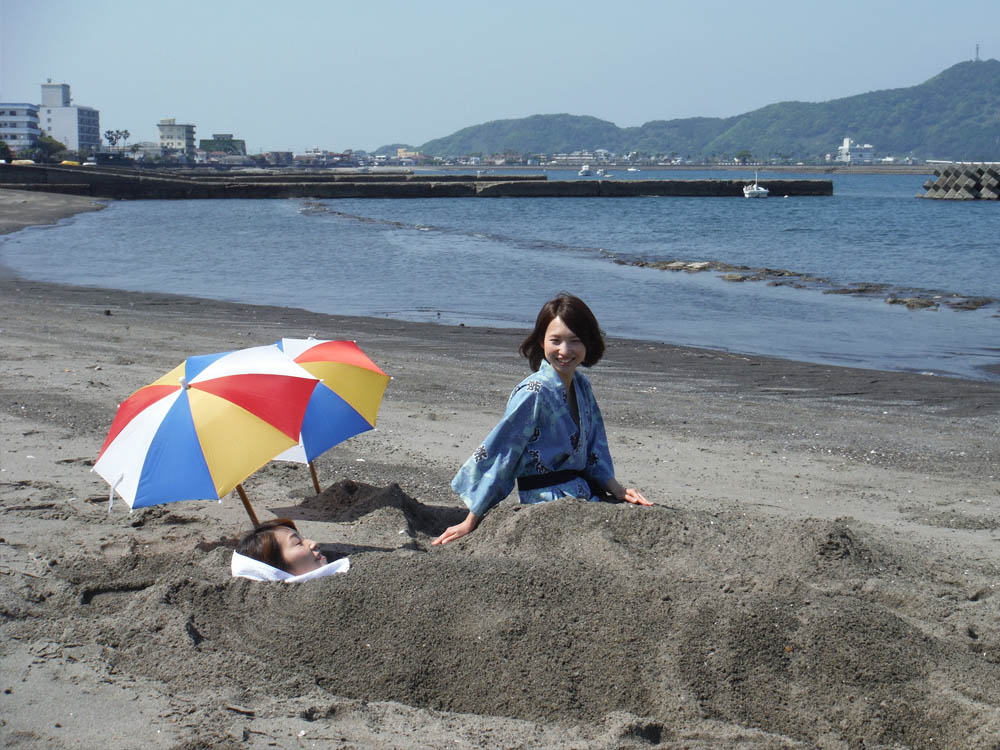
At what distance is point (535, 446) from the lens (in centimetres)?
475

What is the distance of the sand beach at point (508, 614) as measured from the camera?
3285 millimetres

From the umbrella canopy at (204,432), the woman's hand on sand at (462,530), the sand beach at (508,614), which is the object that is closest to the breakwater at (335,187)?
the sand beach at (508,614)

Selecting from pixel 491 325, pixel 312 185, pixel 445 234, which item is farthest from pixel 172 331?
pixel 312 185

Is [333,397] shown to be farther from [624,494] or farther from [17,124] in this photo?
Answer: [17,124]

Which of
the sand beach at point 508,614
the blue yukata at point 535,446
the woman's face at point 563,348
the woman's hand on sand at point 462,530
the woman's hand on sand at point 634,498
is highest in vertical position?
the woman's face at point 563,348

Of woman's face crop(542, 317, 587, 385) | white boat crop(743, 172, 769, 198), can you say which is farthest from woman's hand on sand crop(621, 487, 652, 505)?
white boat crop(743, 172, 769, 198)

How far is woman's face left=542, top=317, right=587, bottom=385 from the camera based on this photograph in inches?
182

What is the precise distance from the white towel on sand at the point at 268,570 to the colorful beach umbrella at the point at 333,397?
1.01m

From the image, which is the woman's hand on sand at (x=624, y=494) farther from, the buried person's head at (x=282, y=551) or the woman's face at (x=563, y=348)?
the buried person's head at (x=282, y=551)

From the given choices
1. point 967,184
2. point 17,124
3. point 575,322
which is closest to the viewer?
point 575,322

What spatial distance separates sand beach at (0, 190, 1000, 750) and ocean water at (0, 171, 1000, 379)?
799 centimetres

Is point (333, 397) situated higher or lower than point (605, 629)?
higher

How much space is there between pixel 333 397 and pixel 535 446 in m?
1.31

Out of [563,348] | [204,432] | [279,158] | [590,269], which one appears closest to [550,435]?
[563,348]
